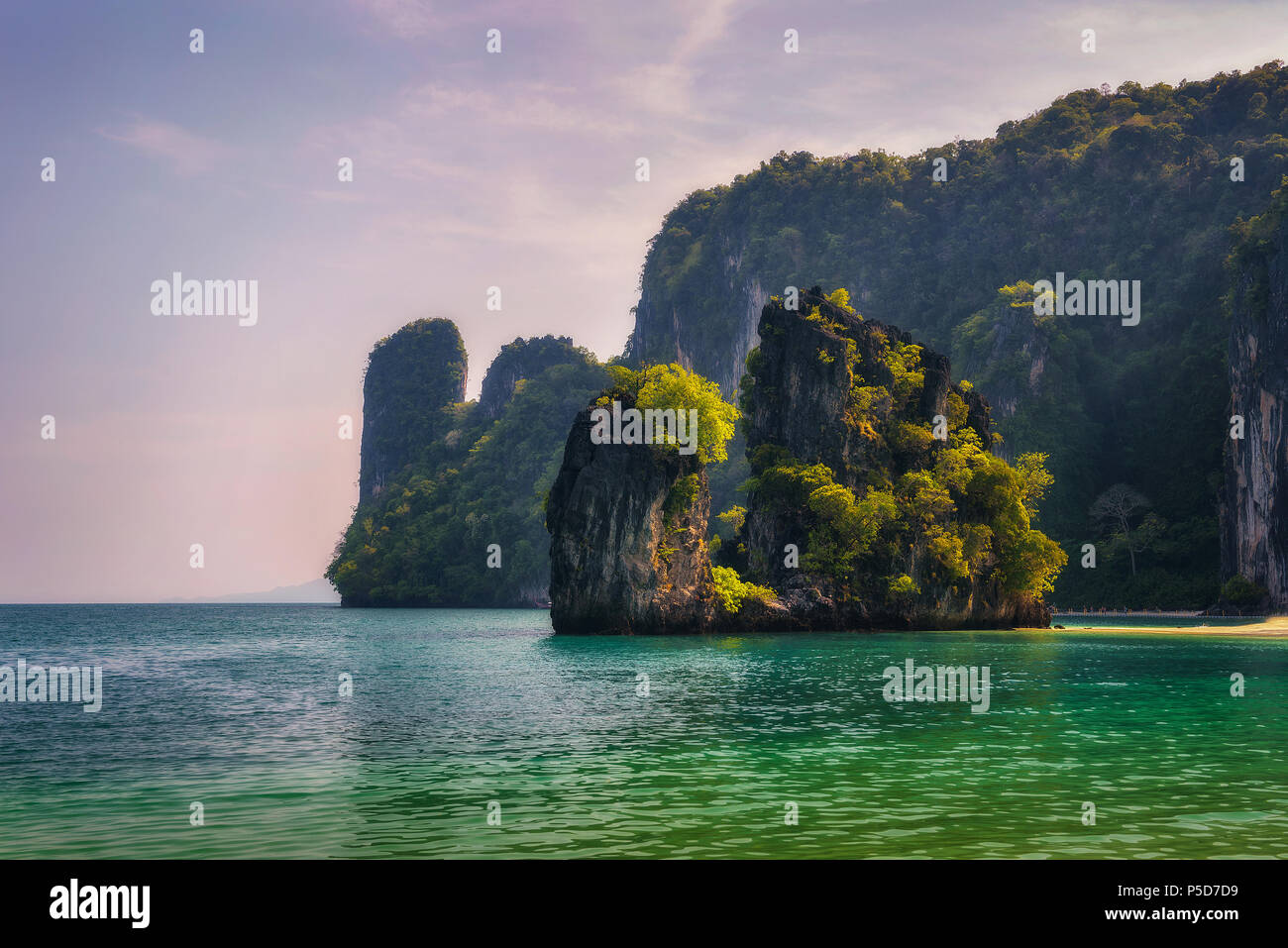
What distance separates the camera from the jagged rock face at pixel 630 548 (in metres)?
68.2

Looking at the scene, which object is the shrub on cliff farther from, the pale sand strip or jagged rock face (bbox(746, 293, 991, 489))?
the pale sand strip

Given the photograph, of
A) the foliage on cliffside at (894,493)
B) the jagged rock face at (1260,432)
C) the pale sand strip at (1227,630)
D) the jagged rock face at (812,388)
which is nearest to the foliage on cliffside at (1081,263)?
the jagged rock face at (1260,432)

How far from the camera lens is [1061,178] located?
16150 cm

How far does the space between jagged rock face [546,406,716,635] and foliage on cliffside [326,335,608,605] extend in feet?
290

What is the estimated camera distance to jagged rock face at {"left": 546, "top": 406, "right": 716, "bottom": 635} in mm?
68250

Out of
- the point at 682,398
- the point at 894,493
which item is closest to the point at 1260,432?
the point at 894,493

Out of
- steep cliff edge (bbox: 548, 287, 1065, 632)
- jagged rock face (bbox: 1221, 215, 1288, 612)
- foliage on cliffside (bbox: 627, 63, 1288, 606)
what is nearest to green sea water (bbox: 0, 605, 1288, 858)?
steep cliff edge (bbox: 548, 287, 1065, 632)


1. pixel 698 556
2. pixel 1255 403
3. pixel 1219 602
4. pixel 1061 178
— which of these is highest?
pixel 1061 178

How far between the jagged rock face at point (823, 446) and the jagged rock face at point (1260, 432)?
2292cm

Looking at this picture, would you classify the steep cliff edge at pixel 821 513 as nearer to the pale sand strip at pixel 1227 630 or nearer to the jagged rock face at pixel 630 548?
the jagged rock face at pixel 630 548

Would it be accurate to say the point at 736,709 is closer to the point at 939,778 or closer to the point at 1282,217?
the point at 939,778

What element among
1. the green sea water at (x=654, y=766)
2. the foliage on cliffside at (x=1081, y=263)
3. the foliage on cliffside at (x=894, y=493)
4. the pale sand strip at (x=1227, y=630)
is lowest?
the pale sand strip at (x=1227, y=630)

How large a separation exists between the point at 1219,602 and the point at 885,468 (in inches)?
1644
